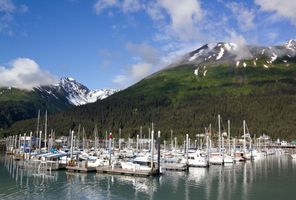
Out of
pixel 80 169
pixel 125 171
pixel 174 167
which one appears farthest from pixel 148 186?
pixel 174 167

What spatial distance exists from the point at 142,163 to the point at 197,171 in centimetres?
1280

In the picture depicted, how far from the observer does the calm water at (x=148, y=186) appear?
56.7 metres

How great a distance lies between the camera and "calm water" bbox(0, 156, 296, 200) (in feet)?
186

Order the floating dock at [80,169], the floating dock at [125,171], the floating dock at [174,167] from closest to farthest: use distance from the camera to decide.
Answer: the floating dock at [125,171], the floating dock at [80,169], the floating dock at [174,167]

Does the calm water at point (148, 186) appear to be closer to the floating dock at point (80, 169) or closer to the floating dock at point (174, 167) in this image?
the floating dock at point (80, 169)

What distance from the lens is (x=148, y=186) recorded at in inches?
2539

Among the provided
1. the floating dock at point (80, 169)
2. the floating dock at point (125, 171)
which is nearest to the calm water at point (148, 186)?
the floating dock at point (125, 171)

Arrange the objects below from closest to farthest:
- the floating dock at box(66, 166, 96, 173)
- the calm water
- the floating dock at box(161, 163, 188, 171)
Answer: the calm water, the floating dock at box(66, 166, 96, 173), the floating dock at box(161, 163, 188, 171)

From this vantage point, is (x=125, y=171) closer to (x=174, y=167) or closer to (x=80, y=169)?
(x=80, y=169)

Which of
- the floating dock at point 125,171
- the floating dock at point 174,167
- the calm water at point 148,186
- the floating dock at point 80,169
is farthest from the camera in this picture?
the floating dock at point 174,167

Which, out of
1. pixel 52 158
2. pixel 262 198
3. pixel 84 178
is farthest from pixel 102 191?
pixel 52 158

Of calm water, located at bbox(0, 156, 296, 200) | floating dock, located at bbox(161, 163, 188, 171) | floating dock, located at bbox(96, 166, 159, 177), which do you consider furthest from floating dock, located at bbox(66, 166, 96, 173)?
floating dock, located at bbox(161, 163, 188, 171)

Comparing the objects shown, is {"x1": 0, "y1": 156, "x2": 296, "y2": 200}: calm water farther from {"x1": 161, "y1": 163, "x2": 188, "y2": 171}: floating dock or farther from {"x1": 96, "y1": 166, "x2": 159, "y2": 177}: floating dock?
{"x1": 161, "y1": 163, "x2": 188, "y2": 171}: floating dock

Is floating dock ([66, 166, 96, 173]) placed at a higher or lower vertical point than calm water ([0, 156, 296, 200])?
higher
